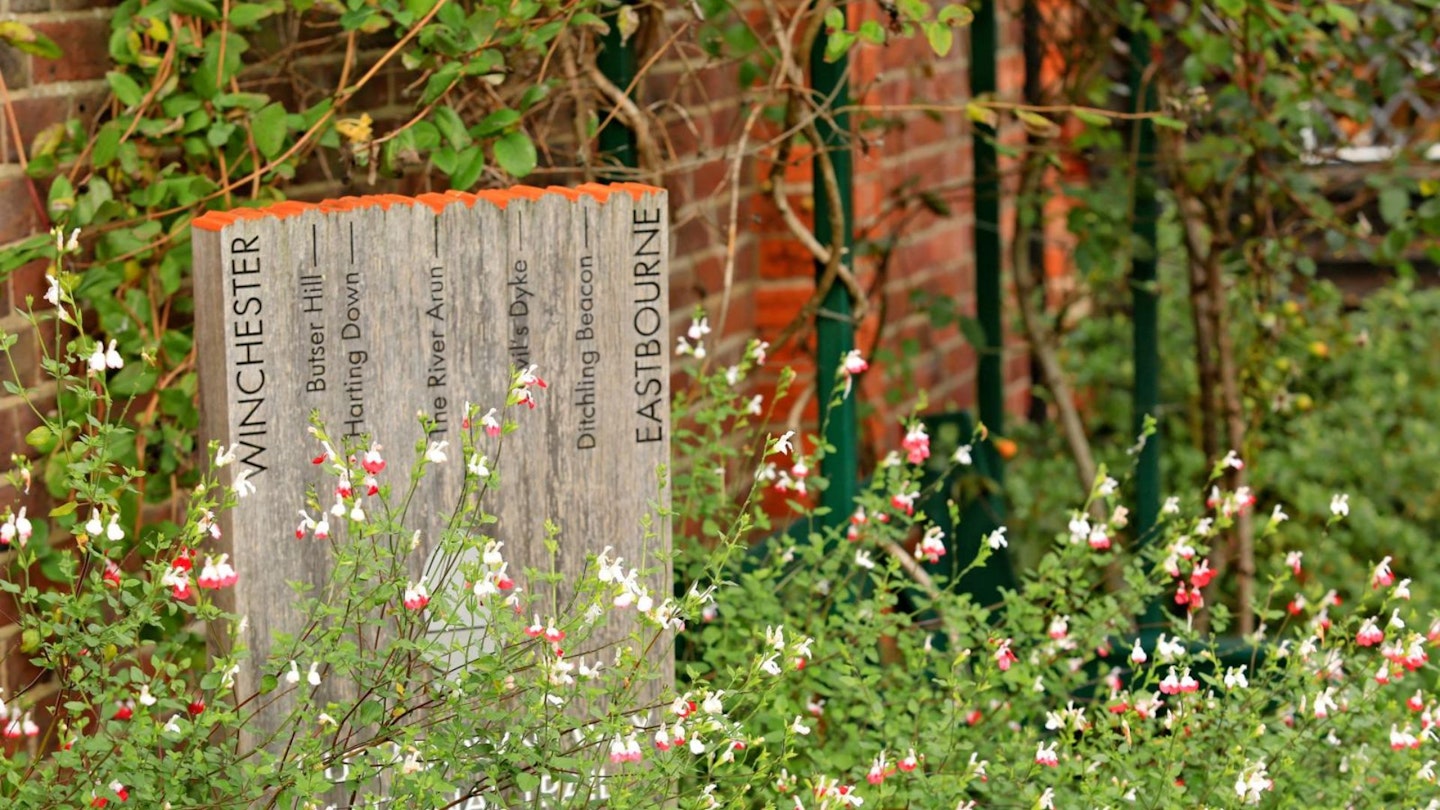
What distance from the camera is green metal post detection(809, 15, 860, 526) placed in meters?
3.02

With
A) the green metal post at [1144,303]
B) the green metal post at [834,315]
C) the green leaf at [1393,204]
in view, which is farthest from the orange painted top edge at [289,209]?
the green leaf at [1393,204]

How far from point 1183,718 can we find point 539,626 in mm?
763

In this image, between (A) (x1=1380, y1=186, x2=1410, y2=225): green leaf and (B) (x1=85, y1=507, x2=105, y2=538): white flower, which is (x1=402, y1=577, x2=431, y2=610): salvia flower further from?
(A) (x1=1380, y1=186, x2=1410, y2=225): green leaf

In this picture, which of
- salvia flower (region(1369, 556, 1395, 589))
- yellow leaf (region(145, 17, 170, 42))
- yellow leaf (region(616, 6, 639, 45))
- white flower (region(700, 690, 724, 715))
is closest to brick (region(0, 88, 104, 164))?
yellow leaf (region(145, 17, 170, 42))

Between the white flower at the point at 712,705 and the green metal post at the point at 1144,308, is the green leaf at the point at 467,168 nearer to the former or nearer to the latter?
the white flower at the point at 712,705

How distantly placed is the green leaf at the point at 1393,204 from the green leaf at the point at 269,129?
2144 millimetres

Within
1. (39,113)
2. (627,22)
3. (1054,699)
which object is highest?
(627,22)

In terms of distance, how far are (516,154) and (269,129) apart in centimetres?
30

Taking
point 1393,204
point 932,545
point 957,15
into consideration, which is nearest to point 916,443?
point 932,545

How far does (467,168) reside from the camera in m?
2.33

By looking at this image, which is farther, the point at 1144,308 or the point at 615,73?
the point at 1144,308

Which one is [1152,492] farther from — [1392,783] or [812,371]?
[1392,783]

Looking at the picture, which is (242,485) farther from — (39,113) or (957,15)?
(957,15)

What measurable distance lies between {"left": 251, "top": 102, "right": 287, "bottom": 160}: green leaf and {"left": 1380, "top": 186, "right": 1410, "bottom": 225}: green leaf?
2.14 metres
